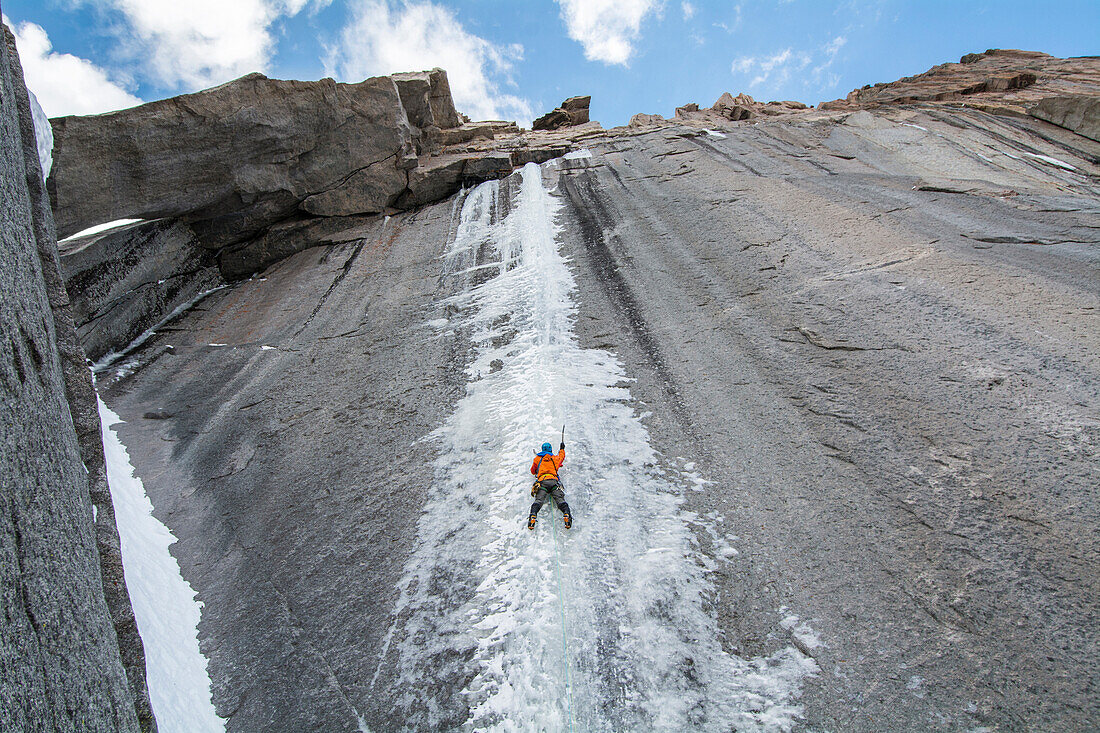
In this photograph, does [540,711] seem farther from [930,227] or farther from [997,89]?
[997,89]

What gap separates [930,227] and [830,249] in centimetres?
211

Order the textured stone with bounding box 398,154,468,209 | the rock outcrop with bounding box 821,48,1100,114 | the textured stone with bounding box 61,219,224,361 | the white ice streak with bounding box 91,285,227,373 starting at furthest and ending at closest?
the rock outcrop with bounding box 821,48,1100,114 < the textured stone with bounding box 398,154,468,209 < the textured stone with bounding box 61,219,224,361 < the white ice streak with bounding box 91,285,227,373

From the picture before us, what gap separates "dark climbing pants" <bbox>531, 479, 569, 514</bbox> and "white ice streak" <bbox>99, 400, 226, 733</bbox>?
11.8ft

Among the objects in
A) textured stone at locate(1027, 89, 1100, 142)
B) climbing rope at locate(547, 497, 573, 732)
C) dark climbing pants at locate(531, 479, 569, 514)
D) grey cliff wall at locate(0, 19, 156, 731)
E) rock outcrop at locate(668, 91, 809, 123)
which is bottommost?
climbing rope at locate(547, 497, 573, 732)

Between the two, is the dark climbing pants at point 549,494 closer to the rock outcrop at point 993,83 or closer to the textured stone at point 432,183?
the textured stone at point 432,183

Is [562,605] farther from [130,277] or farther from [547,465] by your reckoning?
[130,277]

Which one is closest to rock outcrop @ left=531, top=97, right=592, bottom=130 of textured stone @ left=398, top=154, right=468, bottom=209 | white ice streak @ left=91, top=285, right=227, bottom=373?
textured stone @ left=398, top=154, right=468, bottom=209

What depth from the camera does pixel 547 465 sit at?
5938mm

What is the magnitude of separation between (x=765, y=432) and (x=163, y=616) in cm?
746

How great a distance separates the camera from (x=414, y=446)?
7.46 meters

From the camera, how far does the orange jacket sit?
231 inches

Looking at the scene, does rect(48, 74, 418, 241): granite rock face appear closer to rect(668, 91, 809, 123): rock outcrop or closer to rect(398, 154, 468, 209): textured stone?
rect(398, 154, 468, 209): textured stone

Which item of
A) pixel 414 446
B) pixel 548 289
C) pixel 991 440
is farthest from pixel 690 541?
pixel 548 289

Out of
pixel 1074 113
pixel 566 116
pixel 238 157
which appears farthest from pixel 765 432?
pixel 566 116
